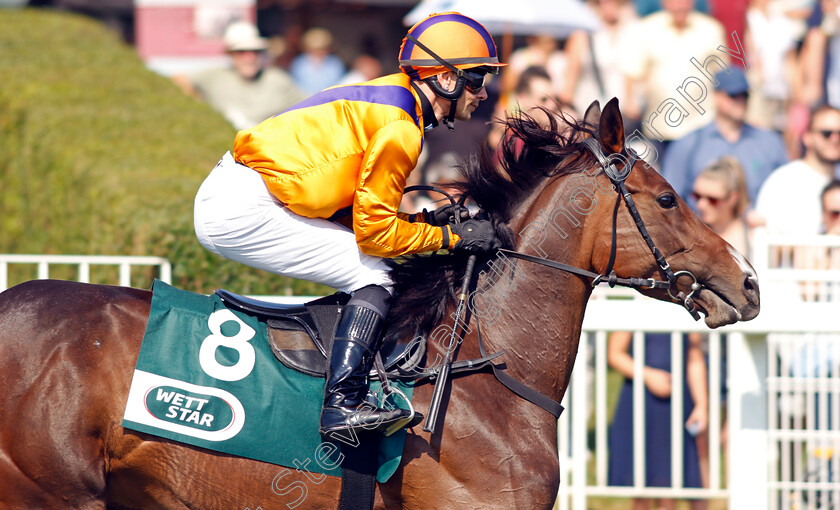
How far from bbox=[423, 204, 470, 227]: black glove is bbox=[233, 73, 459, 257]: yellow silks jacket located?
167 millimetres

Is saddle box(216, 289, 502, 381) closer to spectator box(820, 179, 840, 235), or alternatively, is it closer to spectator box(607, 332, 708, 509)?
spectator box(607, 332, 708, 509)

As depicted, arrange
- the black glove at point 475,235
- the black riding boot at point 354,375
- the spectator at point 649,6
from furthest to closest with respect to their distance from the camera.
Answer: the spectator at point 649,6, the black glove at point 475,235, the black riding boot at point 354,375

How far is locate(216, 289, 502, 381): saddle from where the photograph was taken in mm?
3092

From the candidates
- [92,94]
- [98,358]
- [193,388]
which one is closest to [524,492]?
[193,388]

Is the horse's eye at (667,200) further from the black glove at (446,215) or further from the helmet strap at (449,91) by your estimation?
the helmet strap at (449,91)

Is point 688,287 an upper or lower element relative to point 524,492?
upper

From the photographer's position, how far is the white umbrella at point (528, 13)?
786 cm

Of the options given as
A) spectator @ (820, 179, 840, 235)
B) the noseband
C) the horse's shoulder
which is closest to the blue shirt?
spectator @ (820, 179, 840, 235)

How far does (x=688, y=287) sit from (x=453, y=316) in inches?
33.4

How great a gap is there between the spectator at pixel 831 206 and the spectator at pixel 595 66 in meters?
2.50

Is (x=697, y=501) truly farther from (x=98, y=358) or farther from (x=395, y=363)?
(x=98, y=358)

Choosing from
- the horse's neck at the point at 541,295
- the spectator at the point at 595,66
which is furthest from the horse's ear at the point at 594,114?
the spectator at the point at 595,66

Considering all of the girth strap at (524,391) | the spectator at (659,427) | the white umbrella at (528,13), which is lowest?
the spectator at (659,427)

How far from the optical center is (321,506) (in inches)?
121
